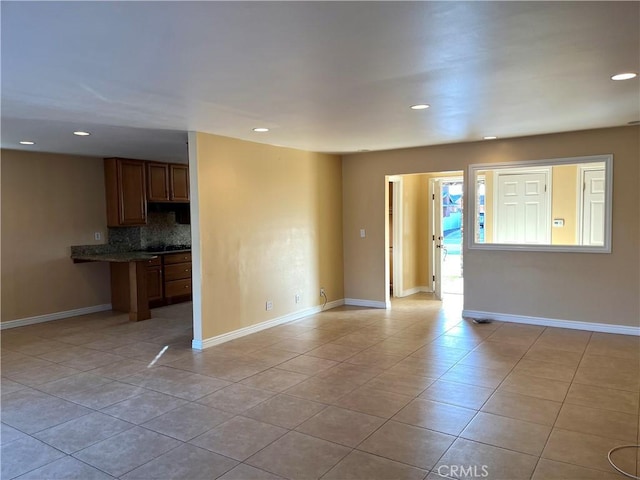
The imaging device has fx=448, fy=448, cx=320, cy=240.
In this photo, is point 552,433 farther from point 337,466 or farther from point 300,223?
point 300,223

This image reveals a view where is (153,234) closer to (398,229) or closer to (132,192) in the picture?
(132,192)

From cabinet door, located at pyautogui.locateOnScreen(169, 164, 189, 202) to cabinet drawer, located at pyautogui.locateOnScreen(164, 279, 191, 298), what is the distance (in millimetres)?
1395

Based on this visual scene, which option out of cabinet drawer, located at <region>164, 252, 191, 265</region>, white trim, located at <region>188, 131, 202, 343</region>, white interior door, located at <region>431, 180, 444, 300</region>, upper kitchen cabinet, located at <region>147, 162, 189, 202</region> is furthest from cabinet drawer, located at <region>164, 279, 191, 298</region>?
white interior door, located at <region>431, 180, 444, 300</region>

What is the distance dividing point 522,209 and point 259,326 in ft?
13.1

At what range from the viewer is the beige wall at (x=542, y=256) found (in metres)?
5.14

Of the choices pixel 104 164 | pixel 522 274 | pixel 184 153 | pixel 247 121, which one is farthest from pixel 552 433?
pixel 104 164

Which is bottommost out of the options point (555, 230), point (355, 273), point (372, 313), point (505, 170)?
point (372, 313)

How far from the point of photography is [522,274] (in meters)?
5.80

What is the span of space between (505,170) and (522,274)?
1.52 meters

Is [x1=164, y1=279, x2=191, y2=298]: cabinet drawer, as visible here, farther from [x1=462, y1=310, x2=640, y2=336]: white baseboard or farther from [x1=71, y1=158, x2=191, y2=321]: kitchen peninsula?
[x1=462, y1=310, x2=640, y2=336]: white baseboard

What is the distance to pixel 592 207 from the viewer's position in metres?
5.90

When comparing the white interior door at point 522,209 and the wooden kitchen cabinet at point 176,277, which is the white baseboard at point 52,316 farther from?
the white interior door at point 522,209

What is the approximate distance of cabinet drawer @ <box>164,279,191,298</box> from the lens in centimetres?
733

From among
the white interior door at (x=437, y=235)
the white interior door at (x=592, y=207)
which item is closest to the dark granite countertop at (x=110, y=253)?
the white interior door at (x=437, y=235)
